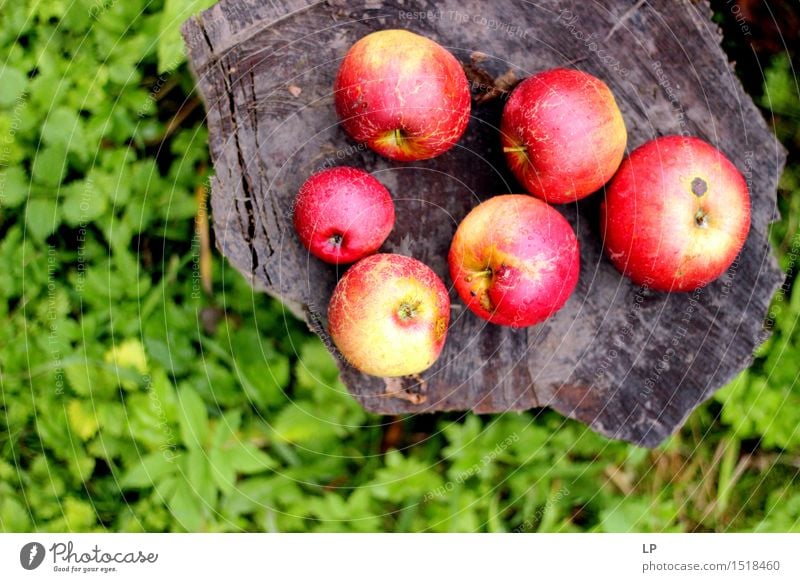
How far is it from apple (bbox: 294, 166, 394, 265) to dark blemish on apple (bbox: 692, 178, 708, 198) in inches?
46.7

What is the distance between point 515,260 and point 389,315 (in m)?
0.52

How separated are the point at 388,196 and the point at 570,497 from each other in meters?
1.94

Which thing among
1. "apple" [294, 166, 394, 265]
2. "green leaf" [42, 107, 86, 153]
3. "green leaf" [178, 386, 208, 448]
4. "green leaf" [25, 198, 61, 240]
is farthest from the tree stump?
"green leaf" [25, 198, 61, 240]

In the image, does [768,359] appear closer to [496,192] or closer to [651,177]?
[651,177]

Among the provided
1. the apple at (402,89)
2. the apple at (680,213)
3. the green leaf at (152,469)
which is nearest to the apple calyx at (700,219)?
the apple at (680,213)

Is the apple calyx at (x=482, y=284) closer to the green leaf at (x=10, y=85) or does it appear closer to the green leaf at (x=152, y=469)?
the green leaf at (x=152, y=469)

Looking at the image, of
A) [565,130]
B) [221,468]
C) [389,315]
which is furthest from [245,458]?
[565,130]

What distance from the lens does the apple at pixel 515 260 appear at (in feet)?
8.32

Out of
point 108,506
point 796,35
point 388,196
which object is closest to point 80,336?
point 108,506

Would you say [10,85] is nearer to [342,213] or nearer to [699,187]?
[342,213]

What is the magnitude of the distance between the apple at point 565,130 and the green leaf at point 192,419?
1.83 meters

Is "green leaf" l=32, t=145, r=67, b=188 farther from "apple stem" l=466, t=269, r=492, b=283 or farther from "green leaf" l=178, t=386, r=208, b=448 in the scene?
"apple stem" l=466, t=269, r=492, b=283

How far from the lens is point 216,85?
9.19 ft

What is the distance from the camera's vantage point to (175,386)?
3324 mm
